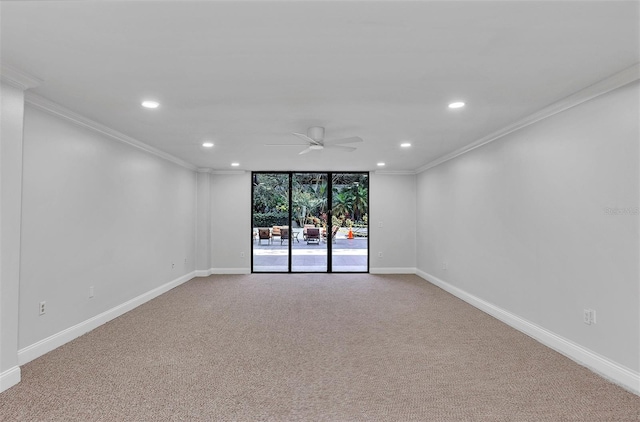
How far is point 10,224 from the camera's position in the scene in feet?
8.26

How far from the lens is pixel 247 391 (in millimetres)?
2428

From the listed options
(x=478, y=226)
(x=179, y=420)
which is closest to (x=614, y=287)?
(x=478, y=226)

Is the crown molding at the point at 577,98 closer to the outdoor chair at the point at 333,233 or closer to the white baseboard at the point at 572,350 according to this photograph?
the white baseboard at the point at 572,350

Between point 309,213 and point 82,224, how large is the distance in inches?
184

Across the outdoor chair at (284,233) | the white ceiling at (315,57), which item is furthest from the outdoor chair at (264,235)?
the white ceiling at (315,57)

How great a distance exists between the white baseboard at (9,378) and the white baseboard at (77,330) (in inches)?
14.0

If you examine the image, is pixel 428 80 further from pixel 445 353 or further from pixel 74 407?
pixel 74 407

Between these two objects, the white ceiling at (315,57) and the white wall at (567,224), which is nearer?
the white ceiling at (315,57)

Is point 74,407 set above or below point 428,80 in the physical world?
below

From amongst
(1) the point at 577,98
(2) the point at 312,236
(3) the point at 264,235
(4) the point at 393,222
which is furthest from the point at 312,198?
(1) the point at 577,98

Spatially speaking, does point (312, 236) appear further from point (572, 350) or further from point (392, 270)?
point (572, 350)

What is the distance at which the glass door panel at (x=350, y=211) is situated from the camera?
7.62 m

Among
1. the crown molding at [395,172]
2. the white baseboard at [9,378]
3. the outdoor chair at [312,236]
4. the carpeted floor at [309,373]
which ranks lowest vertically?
the carpeted floor at [309,373]

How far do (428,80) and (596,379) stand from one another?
2647 millimetres
